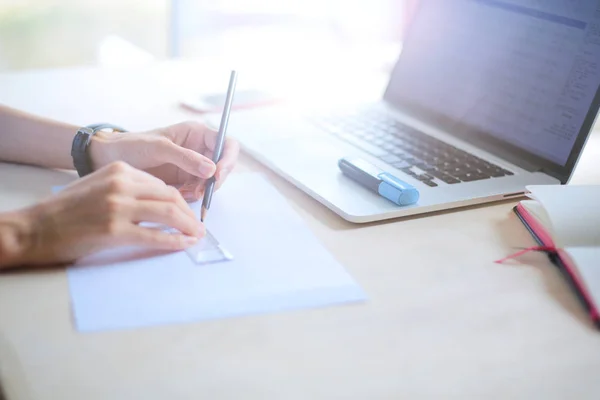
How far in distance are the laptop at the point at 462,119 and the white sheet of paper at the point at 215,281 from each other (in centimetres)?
11

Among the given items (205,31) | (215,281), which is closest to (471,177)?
(215,281)

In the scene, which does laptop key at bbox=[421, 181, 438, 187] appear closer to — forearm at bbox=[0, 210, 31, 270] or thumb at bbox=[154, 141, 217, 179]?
thumb at bbox=[154, 141, 217, 179]

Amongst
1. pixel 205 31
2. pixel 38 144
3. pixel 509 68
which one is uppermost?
pixel 509 68

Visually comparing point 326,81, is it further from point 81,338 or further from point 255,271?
point 81,338

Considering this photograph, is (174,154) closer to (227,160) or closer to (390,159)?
(227,160)

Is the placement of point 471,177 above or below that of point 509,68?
below

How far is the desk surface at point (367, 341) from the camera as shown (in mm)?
532

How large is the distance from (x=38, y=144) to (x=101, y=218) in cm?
32

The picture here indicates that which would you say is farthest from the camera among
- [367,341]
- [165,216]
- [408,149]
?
[408,149]

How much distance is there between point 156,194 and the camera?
70cm

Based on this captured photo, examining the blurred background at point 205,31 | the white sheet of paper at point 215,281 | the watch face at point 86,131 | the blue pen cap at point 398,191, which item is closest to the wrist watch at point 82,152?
the watch face at point 86,131

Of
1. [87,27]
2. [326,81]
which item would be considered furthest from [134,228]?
[87,27]

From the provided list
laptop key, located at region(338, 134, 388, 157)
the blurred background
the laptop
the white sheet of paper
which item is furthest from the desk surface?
the blurred background

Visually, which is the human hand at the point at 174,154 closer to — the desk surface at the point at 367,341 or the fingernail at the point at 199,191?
the fingernail at the point at 199,191
